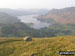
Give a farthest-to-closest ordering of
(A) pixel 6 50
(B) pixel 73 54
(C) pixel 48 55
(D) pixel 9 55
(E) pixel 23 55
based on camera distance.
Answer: (A) pixel 6 50
(D) pixel 9 55
(E) pixel 23 55
(C) pixel 48 55
(B) pixel 73 54

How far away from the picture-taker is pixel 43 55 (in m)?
30.9

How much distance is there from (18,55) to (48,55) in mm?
9765

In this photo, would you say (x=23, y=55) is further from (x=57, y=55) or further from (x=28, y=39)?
(x=28, y=39)

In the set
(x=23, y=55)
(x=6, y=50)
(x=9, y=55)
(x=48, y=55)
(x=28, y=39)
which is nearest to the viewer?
(x=48, y=55)

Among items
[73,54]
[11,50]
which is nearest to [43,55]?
[73,54]

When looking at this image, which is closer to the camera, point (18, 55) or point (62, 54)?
point (62, 54)

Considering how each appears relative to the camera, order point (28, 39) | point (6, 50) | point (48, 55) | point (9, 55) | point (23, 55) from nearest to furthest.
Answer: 1. point (48, 55)
2. point (23, 55)
3. point (9, 55)
4. point (6, 50)
5. point (28, 39)

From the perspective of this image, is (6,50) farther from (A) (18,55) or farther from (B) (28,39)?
(B) (28,39)

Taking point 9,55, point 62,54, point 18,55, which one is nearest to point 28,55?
point 18,55

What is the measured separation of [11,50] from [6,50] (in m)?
1.79

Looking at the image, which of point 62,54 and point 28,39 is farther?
point 28,39

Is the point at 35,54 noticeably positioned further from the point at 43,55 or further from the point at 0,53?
the point at 0,53

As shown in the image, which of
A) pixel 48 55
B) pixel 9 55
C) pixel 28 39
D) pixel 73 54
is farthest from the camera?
pixel 28 39

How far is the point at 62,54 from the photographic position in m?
29.1
